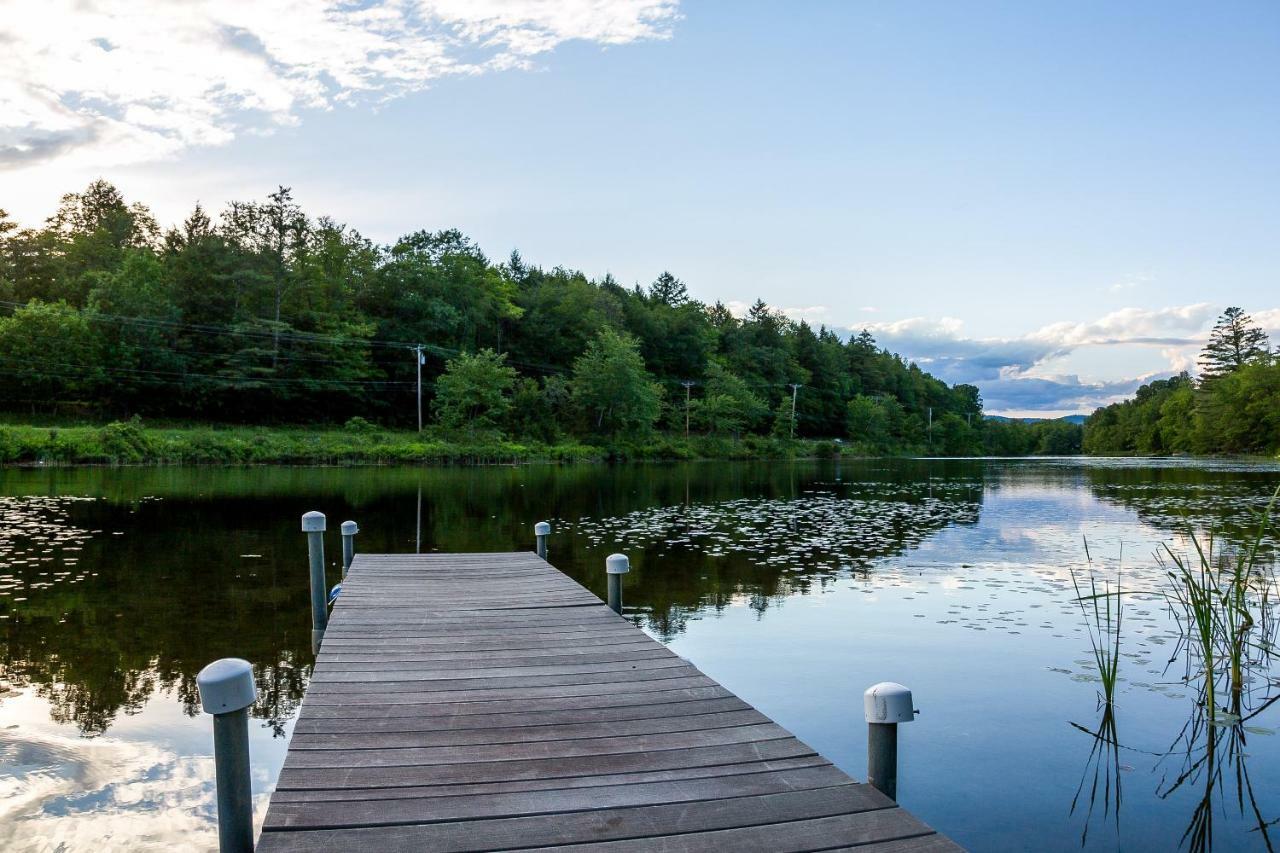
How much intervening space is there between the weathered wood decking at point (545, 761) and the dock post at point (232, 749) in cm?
11

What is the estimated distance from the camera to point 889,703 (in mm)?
3027

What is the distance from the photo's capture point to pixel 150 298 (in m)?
50.8

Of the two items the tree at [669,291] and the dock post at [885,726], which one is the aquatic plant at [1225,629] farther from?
the tree at [669,291]

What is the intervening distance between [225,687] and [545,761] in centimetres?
151

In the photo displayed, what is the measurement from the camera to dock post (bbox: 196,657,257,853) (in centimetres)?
280

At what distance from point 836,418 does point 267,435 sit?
70638mm

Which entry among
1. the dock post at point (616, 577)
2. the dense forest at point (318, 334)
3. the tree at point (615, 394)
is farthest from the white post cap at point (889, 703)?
the tree at point (615, 394)

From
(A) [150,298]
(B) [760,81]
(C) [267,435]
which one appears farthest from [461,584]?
(A) [150,298]

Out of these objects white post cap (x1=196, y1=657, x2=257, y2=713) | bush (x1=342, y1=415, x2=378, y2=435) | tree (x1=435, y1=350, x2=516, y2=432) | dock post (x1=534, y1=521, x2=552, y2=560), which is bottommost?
dock post (x1=534, y1=521, x2=552, y2=560)

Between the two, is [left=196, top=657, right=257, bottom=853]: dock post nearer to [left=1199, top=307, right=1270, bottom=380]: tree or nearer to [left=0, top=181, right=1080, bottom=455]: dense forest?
[left=0, top=181, right=1080, bottom=455]: dense forest

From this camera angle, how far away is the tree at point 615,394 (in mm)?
59719

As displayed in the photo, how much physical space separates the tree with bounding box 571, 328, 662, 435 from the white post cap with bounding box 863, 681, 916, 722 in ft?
186

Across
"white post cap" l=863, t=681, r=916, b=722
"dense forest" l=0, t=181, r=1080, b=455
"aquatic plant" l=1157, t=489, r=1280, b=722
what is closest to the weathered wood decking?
"white post cap" l=863, t=681, r=916, b=722

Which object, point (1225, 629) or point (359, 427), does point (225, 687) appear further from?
point (359, 427)
